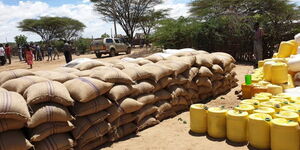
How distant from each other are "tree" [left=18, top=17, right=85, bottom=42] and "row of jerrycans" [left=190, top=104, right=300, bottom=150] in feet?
117

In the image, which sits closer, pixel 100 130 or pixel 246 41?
pixel 100 130

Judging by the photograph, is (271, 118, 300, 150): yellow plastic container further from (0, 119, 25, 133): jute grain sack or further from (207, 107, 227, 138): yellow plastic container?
(0, 119, 25, 133): jute grain sack

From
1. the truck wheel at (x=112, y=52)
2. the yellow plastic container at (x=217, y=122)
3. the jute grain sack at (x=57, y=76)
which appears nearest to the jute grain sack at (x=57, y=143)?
the jute grain sack at (x=57, y=76)

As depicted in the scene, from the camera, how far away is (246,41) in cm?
1238

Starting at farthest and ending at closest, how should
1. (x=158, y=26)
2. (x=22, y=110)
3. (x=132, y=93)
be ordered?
(x=158, y=26) < (x=132, y=93) < (x=22, y=110)

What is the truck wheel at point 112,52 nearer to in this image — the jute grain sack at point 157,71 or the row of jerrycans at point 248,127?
the jute grain sack at point 157,71

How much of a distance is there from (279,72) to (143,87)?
9.46 ft

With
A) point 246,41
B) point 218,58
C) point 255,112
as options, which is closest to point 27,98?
point 255,112

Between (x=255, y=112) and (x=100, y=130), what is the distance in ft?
7.37

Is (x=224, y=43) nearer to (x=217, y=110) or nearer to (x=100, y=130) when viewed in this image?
(x=217, y=110)

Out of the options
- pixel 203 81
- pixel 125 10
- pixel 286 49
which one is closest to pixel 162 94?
pixel 203 81

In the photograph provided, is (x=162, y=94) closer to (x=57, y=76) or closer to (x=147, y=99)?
(x=147, y=99)

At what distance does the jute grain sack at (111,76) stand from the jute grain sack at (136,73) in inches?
9.1

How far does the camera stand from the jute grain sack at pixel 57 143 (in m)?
3.13
